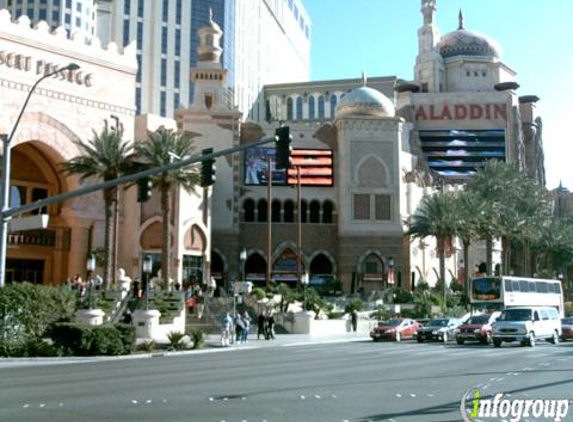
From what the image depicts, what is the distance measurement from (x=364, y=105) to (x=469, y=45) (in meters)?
37.9

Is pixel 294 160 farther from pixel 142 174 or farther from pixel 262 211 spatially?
pixel 142 174

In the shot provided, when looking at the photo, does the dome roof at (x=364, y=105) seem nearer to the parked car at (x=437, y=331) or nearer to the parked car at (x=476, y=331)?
the parked car at (x=437, y=331)

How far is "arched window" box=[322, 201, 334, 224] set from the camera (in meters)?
65.7

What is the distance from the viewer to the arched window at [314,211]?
65688 mm

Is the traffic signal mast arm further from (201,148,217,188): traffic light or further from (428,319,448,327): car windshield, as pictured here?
(428,319,448,327): car windshield

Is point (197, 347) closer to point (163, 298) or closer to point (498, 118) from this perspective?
point (163, 298)

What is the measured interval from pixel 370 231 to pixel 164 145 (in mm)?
26570

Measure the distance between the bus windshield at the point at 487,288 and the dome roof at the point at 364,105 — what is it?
2478 cm

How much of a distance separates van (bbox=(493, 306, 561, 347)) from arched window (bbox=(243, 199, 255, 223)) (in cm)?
3445

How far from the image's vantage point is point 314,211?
216ft

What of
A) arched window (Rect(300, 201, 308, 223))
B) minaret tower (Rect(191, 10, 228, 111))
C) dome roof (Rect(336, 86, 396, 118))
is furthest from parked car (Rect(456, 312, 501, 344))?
minaret tower (Rect(191, 10, 228, 111))

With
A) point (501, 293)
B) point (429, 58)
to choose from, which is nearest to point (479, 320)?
point (501, 293)

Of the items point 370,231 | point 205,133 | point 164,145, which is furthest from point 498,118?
point 164,145

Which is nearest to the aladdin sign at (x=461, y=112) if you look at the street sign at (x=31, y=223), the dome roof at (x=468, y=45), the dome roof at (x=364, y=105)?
the dome roof at (x=468, y=45)
